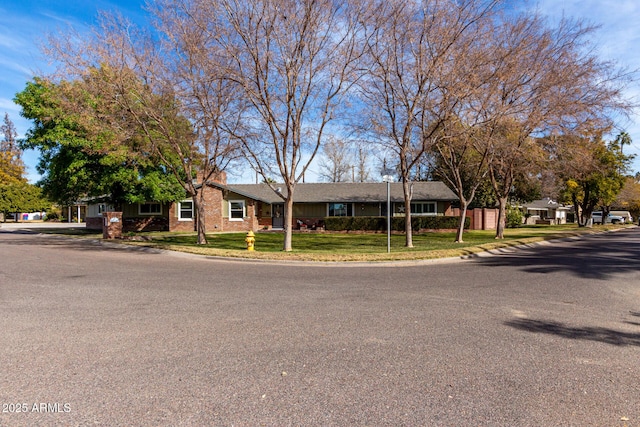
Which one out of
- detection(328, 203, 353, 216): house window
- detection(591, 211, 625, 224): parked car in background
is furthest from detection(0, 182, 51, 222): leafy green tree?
detection(591, 211, 625, 224): parked car in background

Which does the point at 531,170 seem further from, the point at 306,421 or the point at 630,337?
the point at 306,421

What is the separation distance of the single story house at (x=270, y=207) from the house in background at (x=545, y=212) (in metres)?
28.1

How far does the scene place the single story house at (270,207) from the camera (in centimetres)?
3372

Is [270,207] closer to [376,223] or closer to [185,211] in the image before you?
[185,211]

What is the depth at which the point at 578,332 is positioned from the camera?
232 inches

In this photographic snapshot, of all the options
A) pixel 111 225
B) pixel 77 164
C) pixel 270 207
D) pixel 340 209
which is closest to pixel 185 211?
pixel 270 207

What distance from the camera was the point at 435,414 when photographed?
3.45 metres

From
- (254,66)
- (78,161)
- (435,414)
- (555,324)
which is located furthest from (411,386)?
(78,161)

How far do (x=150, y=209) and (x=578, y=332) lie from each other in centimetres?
3347

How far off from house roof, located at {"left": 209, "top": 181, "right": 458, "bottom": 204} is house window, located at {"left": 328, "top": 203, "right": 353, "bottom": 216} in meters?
0.59

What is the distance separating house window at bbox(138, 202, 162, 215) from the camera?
34.4 m

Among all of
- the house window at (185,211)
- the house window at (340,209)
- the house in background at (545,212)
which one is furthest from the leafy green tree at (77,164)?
the house in background at (545,212)

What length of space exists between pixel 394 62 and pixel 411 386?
1648 centimetres

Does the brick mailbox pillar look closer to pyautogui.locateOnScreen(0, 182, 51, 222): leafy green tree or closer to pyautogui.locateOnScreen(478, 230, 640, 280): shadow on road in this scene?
pyautogui.locateOnScreen(478, 230, 640, 280): shadow on road
